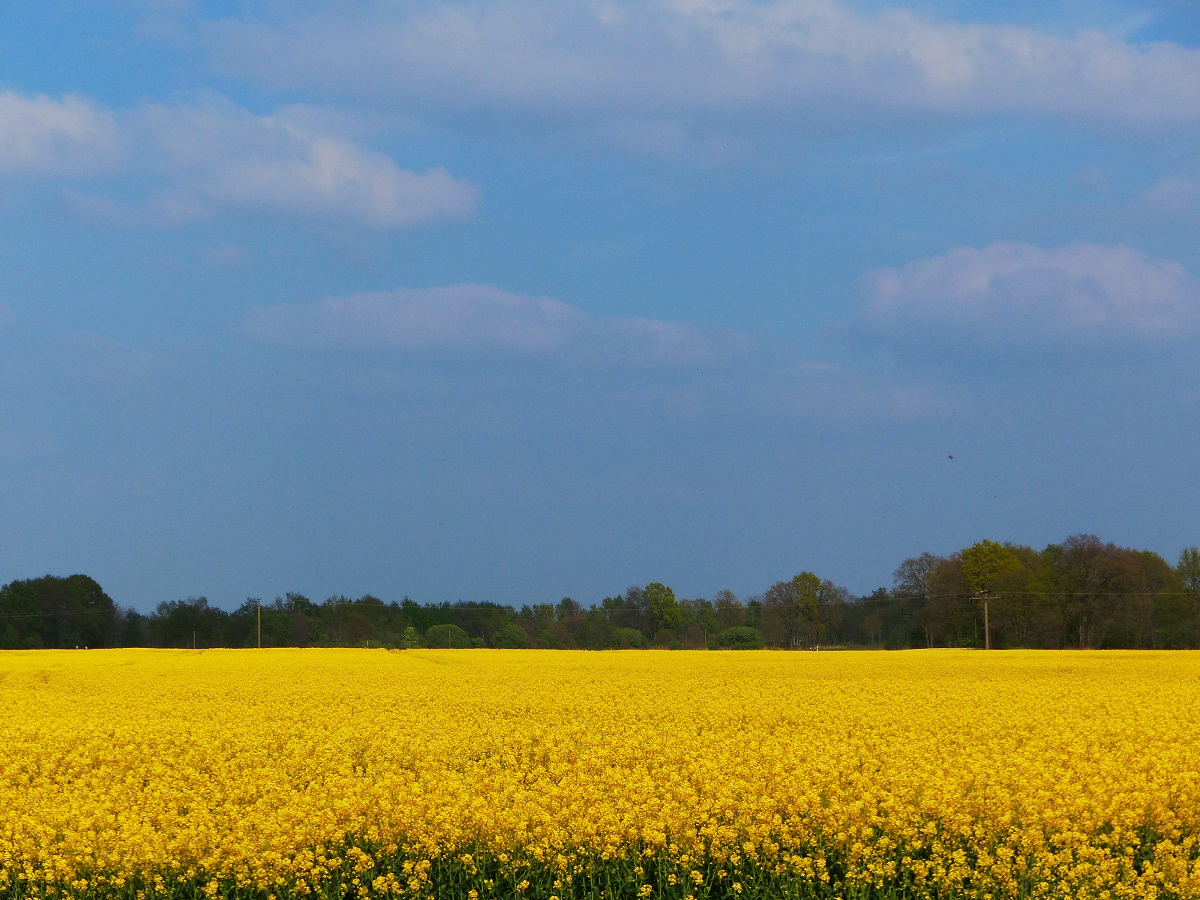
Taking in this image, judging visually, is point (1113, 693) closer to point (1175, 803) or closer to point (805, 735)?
point (805, 735)

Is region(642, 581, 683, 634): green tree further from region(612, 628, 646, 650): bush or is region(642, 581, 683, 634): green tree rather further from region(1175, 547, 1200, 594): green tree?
region(1175, 547, 1200, 594): green tree

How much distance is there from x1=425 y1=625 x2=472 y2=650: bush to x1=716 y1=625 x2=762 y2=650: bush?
Result: 2180 centimetres

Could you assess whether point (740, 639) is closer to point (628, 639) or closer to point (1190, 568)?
point (628, 639)

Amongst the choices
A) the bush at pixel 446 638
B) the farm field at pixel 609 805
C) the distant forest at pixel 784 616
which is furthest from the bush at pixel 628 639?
the farm field at pixel 609 805

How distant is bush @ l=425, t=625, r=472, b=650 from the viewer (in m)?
92.4

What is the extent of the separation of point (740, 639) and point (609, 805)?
91.0m

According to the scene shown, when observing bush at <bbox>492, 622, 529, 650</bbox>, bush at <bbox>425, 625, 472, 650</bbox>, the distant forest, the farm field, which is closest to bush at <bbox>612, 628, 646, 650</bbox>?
the distant forest

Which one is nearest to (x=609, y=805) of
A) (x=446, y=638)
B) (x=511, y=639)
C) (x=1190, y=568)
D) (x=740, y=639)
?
(x=446, y=638)

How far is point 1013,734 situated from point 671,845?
7.97m

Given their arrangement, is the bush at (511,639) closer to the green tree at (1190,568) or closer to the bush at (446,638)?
the bush at (446,638)

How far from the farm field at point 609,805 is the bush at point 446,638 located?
7364 cm

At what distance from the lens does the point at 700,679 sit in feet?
104

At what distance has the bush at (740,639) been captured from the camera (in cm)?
9844

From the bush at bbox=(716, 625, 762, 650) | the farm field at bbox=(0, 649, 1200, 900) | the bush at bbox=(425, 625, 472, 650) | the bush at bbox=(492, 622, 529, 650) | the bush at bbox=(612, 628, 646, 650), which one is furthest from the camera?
the bush at bbox=(612, 628, 646, 650)
